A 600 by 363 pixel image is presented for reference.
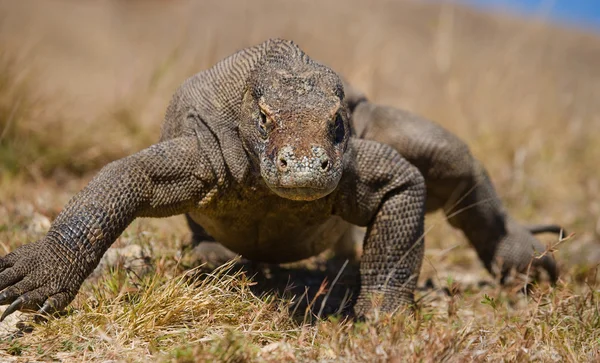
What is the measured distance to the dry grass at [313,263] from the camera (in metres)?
3.11

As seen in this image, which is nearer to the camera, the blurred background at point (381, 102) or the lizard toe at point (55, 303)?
the lizard toe at point (55, 303)

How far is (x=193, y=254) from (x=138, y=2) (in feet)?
82.6

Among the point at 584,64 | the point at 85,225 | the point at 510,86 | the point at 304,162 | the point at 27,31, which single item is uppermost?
the point at 27,31

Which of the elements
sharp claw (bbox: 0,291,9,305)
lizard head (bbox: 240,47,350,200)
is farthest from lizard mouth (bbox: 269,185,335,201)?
sharp claw (bbox: 0,291,9,305)

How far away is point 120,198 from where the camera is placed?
351 cm

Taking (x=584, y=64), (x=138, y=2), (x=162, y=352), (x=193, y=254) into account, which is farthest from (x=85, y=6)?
(x=162, y=352)

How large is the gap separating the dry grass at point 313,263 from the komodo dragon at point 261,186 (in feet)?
0.78

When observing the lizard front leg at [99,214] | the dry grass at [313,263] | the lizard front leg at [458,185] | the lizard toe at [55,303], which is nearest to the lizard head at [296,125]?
the lizard front leg at [99,214]

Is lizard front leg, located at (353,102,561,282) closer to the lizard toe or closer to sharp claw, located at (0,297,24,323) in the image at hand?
the lizard toe

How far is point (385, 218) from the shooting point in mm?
3963

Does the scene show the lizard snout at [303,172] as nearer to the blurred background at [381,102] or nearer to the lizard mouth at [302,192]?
the lizard mouth at [302,192]

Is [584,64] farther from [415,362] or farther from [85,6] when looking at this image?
[415,362]

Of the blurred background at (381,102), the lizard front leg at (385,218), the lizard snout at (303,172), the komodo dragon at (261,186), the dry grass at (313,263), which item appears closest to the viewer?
the lizard snout at (303,172)

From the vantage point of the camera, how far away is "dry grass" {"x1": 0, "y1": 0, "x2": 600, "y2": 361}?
311 centimetres
